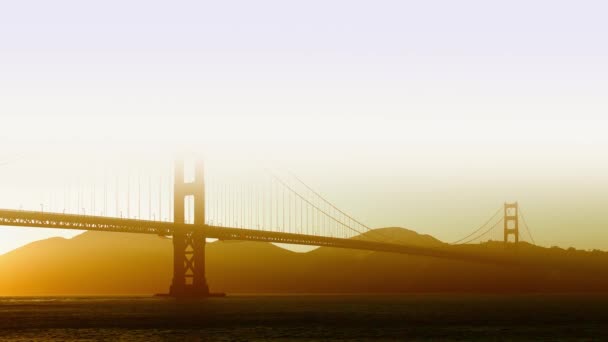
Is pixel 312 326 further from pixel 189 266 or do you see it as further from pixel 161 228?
pixel 189 266

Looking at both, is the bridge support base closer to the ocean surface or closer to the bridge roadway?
the bridge roadway

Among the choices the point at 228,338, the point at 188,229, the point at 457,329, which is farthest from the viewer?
the point at 188,229

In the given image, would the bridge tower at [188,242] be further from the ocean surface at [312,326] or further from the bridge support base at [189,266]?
the ocean surface at [312,326]

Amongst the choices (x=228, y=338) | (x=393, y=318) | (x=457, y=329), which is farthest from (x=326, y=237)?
(x=228, y=338)

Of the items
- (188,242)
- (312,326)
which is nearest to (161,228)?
(188,242)

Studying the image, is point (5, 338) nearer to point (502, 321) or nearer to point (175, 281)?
point (502, 321)

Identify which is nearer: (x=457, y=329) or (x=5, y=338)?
(x=5, y=338)
